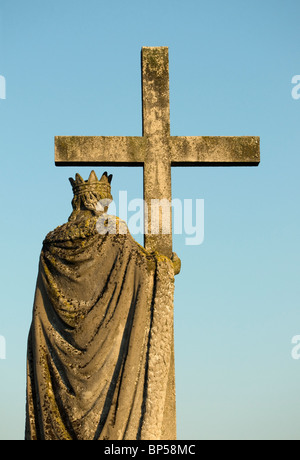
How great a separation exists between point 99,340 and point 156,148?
8.07ft

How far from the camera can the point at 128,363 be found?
826 centimetres

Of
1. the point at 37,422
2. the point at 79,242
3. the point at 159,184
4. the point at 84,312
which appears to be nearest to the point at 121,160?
the point at 159,184

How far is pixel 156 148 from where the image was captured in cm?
984

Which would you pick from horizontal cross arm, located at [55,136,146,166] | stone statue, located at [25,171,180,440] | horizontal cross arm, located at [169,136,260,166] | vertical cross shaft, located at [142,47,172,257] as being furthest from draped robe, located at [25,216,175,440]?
horizontal cross arm, located at [169,136,260,166]

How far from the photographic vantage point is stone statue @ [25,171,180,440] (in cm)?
820

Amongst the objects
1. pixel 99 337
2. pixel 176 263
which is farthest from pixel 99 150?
pixel 99 337

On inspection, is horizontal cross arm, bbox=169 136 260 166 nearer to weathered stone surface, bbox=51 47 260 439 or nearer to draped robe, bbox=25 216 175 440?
weathered stone surface, bbox=51 47 260 439

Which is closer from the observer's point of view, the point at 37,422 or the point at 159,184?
the point at 37,422

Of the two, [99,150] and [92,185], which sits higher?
[99,150]

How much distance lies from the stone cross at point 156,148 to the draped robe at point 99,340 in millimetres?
953

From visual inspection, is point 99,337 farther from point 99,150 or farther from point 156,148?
point 156,148
